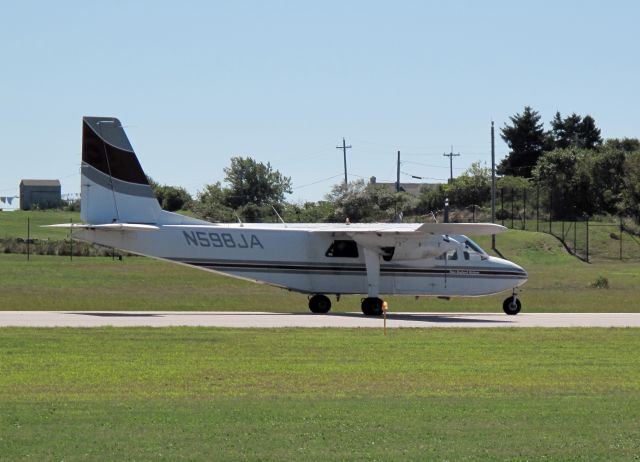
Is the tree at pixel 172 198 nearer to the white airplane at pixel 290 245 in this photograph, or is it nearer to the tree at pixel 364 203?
the tree at pixel 364 203

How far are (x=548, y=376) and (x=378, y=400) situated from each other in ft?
15.2

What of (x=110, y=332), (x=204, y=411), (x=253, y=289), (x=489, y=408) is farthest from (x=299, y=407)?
(x=253, y=289)

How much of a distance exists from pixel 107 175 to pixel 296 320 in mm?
7214

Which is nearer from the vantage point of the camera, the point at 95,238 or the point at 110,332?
the point at 110,332

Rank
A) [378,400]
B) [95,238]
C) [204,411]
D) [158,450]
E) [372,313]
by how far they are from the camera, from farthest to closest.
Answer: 1. [372,313]
2. [95,238]
3. [378,400]
4. [204,411]
5. [158,450]

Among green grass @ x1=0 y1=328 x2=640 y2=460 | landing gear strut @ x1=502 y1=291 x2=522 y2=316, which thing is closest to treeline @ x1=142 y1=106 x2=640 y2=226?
landing gear strut @ x1=502 y1=291 x2=522 y2=316

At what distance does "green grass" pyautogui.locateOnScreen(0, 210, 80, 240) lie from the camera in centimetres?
9012

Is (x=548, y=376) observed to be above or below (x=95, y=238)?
below

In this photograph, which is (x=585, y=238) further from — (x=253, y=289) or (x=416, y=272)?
(x=416, y=272)

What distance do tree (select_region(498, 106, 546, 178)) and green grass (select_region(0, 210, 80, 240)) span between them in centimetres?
5392

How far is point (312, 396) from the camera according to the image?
18062 mm

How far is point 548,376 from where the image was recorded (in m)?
21.0

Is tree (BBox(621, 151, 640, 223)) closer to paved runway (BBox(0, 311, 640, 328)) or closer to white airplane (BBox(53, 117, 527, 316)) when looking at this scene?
white airplane (BBox(53, 117, 527, 316))

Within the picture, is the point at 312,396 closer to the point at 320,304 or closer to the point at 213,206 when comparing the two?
the point at 320,304
